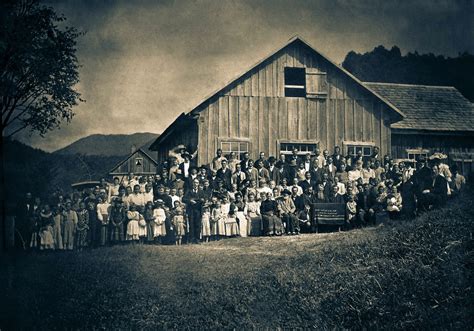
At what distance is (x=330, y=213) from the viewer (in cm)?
717

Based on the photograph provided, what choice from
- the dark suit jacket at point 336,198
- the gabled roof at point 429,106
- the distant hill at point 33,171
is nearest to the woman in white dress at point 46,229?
the distant hill at point 33,171

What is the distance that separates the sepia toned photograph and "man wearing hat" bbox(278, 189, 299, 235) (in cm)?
3

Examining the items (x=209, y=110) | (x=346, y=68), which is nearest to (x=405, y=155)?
(x=346, y=68)

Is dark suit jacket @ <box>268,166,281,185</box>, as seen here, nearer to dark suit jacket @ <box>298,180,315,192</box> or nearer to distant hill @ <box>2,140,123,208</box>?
dark suit jacket @ <box>298,180,315,192</box>

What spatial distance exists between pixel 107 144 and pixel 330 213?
3.79 m

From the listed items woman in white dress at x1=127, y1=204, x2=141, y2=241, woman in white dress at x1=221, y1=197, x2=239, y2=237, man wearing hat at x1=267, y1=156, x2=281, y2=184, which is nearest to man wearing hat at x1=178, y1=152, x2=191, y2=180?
woman in white dress at x1=221, y1=197, x2=239, y2=237

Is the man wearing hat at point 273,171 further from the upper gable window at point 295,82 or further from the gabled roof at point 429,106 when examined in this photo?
the gabled roof at point 429,106

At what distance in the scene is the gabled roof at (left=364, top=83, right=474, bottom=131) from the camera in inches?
351

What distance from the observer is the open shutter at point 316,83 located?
8.59 meters

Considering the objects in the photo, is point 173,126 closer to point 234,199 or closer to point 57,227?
point 234,199

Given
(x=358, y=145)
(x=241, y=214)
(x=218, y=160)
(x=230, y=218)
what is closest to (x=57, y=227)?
(x=230, y=218)

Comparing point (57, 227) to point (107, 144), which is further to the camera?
point (107, 144)

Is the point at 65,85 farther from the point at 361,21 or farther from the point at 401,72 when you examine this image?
the point at 401,72

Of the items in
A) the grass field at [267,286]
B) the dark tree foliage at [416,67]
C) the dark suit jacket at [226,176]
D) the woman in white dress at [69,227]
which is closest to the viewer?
the grass field at [267,286]
